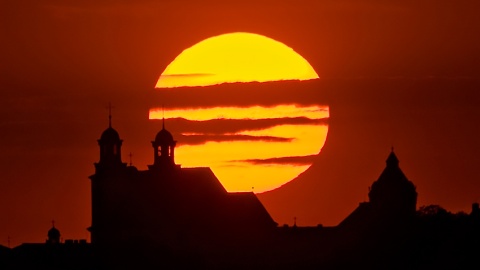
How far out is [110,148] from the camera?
187 meters

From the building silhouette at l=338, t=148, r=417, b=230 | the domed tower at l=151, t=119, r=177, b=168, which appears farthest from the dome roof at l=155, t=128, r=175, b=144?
the building silhouette at l=338, t=148, r=417, b=230

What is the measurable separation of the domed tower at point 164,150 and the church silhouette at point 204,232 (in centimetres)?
6

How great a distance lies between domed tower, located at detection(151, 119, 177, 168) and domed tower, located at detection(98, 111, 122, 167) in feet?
8.73

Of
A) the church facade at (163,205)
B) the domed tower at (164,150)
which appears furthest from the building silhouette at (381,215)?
the domed tower at (164,150)

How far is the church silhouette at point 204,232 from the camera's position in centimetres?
17550

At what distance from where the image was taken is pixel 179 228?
192750mm

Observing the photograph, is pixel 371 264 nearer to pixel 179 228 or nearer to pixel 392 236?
pixel 392 236

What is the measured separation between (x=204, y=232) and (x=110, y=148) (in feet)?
32.4

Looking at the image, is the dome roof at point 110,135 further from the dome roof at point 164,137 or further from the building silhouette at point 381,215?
the building silhouette at point 381,215

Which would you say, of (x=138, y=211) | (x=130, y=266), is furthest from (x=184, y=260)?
(x=138, y=211)

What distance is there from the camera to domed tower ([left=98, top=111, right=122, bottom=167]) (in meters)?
186

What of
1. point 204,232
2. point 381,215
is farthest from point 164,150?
point 381,215

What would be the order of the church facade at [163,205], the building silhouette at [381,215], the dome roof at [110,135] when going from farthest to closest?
the building silhouette at [381,215], the church facade at [163,205], the dome roof at [110,135]

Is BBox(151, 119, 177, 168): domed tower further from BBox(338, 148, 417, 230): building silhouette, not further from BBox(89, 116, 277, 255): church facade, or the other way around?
BBox(338, 148, 417, 230): building silhouette
